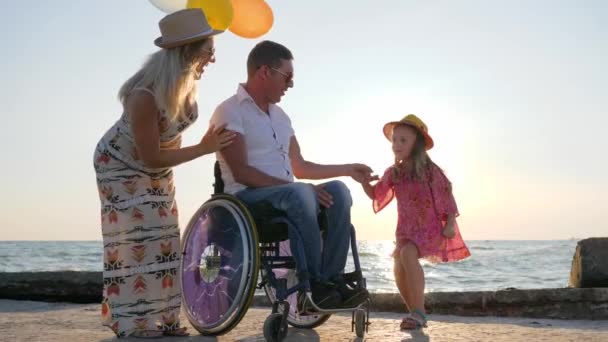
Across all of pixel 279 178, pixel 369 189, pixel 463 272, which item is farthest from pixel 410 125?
pixel 463 272

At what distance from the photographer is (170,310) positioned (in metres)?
3.86

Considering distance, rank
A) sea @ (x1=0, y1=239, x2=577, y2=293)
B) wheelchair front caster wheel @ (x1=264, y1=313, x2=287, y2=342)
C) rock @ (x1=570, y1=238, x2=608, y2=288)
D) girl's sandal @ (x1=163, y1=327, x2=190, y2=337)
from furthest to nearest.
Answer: sea @ (x1=0, y1=239, x2=577, y2=293) < rock @ (x1=570, y1=238, x2=608, y2=288) < girl's sandal @ (x1=163, y1=327, x2=190, y2=337) < wheelchair front caster wheel @ (x1=264, y1=313, x2=287, y2=342)

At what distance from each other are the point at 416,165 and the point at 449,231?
464mm

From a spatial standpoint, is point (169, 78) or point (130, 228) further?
point (130, 228)

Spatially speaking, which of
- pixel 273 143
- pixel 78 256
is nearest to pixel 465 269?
pixel 78 256

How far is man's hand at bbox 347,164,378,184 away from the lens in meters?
4.29

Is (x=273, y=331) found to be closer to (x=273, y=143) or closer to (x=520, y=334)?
(x=273, y=143)

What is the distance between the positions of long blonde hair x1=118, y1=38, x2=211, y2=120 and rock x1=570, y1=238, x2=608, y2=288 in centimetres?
388

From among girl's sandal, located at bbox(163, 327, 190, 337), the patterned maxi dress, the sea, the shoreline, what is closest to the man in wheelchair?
the patterned maxi dress

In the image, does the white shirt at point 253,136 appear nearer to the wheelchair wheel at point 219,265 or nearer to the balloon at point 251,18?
the wheelchair wheel at point 219,265

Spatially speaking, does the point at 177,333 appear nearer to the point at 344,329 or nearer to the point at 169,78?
the point at 344,329

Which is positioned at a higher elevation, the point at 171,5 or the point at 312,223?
the point at 171,5

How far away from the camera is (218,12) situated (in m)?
4.05

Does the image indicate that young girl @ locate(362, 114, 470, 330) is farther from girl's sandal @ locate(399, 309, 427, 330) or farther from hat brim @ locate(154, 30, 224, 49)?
hat brim @ locate(154, 30, 224, 49)
